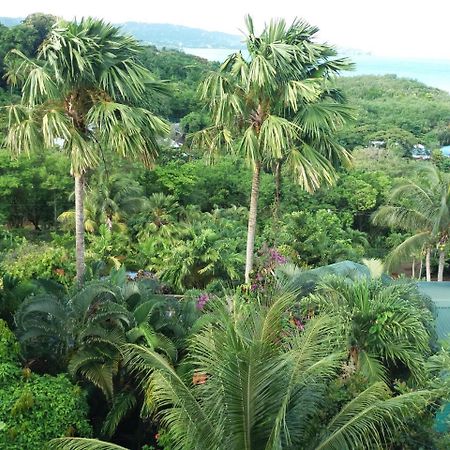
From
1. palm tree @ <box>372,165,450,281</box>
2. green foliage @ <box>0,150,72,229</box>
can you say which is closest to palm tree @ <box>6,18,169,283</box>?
palm tree @ <box>372,165,450,281</box>

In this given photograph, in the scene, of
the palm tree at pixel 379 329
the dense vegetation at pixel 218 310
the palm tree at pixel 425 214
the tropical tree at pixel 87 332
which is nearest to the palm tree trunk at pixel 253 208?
the dense vegetation at pixel 218 310

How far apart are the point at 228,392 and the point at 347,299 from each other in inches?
136

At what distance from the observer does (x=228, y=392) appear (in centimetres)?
420

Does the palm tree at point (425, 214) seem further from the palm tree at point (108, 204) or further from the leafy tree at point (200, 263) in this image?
the palm tree at point (108, 204)

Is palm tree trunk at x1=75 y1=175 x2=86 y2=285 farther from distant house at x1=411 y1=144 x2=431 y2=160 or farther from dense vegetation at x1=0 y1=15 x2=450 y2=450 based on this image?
distant house at x1=411 y1=144 x2=431 y2=160

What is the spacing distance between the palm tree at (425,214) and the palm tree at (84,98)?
315 inches

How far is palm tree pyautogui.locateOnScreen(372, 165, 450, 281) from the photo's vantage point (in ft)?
43.3

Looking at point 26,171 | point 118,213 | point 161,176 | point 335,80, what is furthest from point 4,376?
point 161,176

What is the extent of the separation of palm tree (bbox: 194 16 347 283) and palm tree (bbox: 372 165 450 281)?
219 inches

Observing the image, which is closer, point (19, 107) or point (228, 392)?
point (228, 392)

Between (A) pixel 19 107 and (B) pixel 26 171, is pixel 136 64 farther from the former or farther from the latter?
(B) pixel 26 171

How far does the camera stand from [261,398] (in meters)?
4.26

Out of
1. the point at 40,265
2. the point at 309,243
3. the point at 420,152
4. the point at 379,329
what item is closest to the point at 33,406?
the point at 379,329

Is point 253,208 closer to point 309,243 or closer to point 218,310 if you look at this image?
point 218,310
